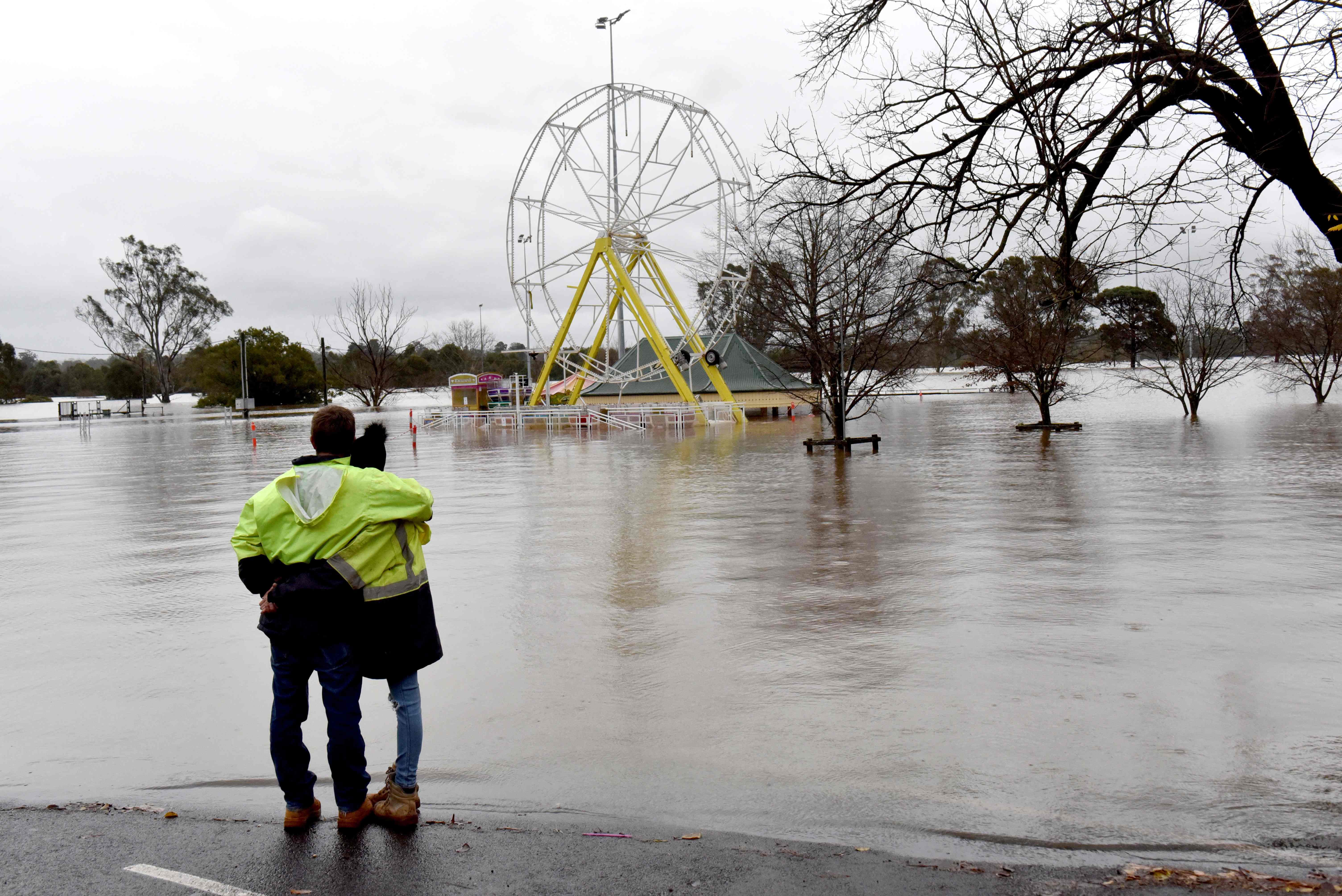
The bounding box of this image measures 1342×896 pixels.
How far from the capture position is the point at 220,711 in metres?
5.28

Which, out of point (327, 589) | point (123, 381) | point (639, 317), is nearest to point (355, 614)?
point (327, 589)

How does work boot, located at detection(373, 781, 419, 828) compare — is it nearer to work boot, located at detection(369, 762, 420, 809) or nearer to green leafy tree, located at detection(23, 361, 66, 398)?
work boot, located at detection(369, 762, 420, 809)

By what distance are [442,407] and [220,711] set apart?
38886mm

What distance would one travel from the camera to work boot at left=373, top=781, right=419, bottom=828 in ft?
12.5

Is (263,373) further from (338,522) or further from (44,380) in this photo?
(338,522)

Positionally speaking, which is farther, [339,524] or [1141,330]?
[1141,330]

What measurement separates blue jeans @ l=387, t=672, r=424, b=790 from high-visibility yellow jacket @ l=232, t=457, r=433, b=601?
0.38 m

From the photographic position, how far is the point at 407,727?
3943 mm

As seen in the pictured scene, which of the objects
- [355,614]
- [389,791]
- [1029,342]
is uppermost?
[1029,342]

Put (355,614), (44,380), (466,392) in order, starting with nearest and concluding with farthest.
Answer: (355,614) < (466,392) < (44,380)

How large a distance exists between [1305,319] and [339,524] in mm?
51733

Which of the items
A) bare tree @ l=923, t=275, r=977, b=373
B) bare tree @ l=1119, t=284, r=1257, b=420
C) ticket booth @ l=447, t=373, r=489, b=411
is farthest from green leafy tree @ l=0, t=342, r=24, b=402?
bare tree @ l=1119, t=284, r=1257, b=420

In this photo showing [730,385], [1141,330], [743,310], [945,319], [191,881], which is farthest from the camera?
[945,319]

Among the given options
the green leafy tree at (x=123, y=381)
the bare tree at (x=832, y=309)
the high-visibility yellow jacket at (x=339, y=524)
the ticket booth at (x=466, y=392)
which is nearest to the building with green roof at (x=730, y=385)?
the ticket booth at (x=466, y=392)
